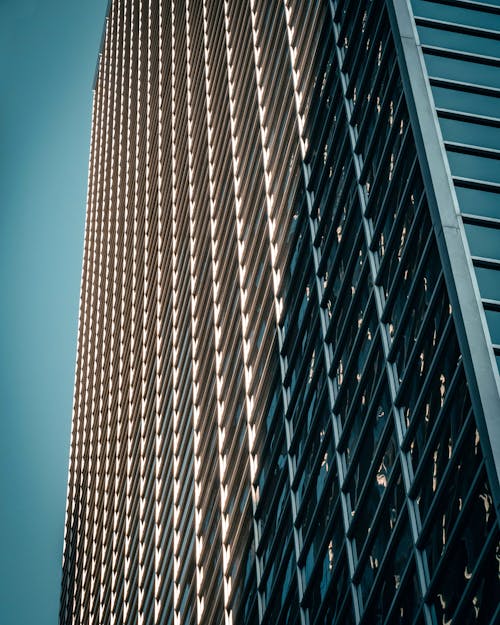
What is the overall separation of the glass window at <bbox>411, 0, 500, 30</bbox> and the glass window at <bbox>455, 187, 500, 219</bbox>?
808cm

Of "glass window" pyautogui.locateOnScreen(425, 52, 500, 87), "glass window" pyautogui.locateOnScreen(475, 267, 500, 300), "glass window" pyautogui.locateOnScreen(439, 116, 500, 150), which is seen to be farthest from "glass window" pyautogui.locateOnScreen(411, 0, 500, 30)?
"glass window" pyautogui.locateOnScreen(475, 267, 500, 300)

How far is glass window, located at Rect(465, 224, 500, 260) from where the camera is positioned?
30625 millimetres

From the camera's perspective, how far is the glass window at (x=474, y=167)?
32.7 metres

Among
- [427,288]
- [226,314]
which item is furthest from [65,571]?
[427,288]

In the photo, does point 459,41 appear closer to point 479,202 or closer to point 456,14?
point 456,14

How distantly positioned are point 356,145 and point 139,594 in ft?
125

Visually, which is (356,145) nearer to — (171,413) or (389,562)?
(389,562)

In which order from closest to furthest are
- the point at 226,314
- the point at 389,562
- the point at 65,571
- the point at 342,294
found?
the point at 389,562, the point at 342,294, the point at 226,314, the point at 65,571

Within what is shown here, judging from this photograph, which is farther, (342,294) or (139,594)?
(139,594)

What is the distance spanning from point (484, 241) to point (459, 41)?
9268mm

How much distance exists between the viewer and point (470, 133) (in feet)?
111

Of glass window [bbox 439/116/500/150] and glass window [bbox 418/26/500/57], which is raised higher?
glass window [bbox 418/26/500/57]

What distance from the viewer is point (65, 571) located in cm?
10675

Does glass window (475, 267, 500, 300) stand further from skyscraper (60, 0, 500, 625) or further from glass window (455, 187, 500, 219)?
glass window (455, 187, 500, 219)
